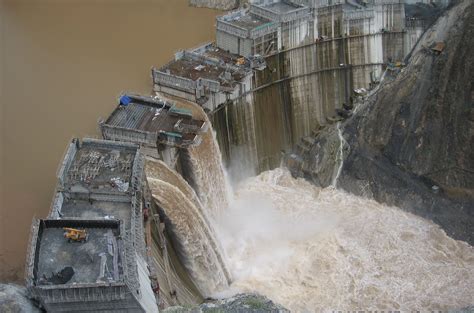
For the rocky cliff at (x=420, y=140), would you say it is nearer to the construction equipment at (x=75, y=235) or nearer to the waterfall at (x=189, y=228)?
the waterfall at (x=189, y=228)

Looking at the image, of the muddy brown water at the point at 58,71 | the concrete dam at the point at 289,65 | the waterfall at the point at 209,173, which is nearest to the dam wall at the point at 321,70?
the concrete dam at the point at 289,65

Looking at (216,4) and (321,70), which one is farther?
(216,4)

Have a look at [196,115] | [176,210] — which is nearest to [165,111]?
[196,115]

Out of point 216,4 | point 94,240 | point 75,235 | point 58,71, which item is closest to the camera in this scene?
point 75,235

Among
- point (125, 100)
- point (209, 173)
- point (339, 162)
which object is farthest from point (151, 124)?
point (339, 162)

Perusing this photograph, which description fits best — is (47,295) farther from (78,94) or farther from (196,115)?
(78,94)

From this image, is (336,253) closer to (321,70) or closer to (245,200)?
(245,200)

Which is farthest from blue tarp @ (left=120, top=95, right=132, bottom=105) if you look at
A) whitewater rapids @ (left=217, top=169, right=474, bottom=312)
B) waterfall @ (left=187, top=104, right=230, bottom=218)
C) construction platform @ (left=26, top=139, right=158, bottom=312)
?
whitewater rapids @ (left=217, top=169, right=474, bottom=312)
